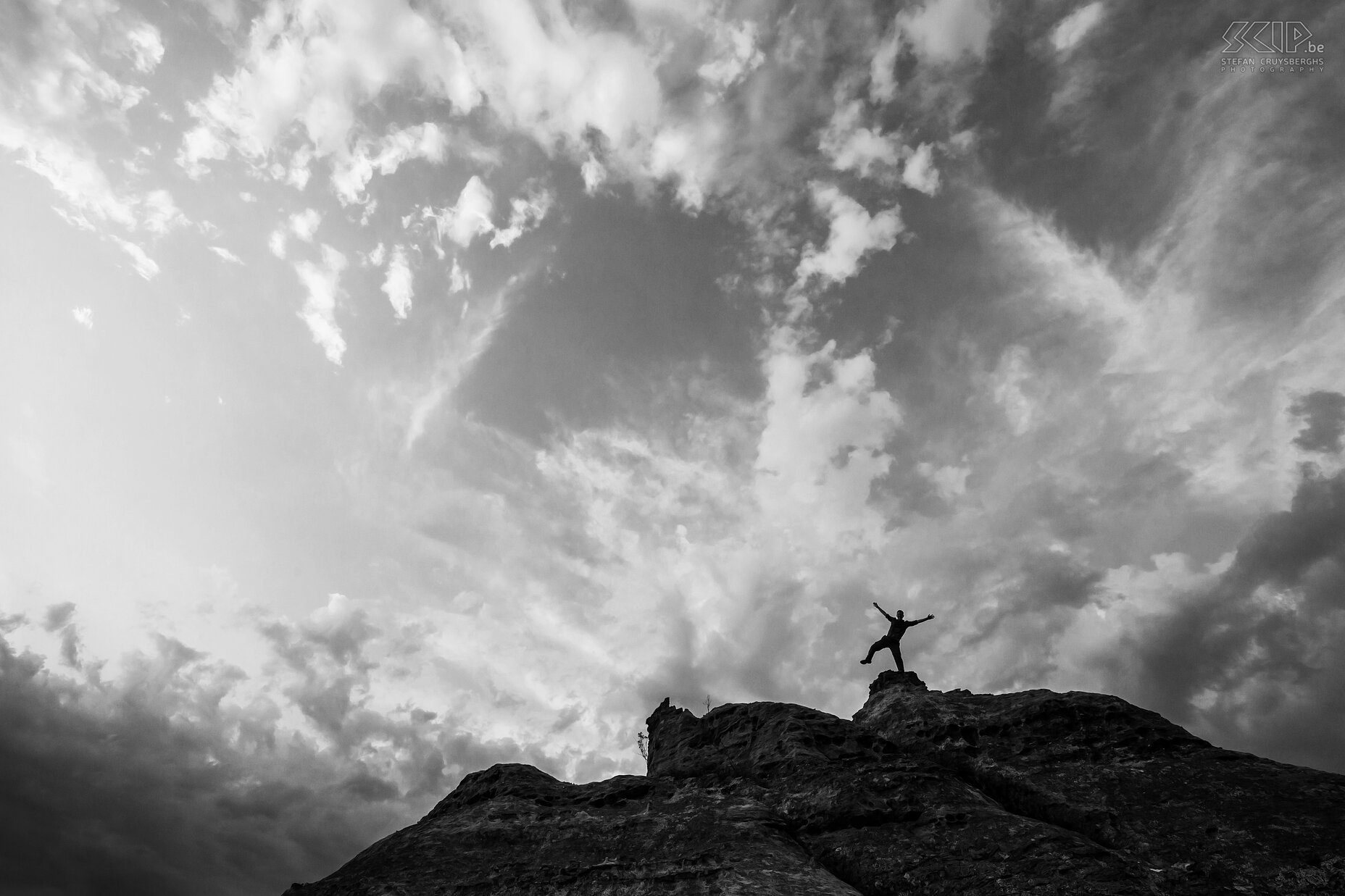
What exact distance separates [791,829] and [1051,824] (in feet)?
33.9

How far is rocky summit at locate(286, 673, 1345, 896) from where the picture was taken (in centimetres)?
2217

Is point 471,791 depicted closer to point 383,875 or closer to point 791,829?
point 383,875

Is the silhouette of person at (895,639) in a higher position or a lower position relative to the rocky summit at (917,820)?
higher

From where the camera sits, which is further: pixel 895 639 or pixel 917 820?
pixel 895 639

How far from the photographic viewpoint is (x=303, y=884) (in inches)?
1053

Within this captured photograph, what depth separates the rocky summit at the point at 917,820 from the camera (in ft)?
72.7

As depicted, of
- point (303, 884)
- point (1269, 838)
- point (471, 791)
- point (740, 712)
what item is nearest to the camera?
point (1269, 838)

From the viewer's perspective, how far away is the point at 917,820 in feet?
87.9

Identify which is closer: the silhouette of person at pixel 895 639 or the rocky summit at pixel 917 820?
the rocky summit at pixel 917 820

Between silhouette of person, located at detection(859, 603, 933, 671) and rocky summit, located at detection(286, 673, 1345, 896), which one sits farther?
silhouette of person, located at detection(859, 603, 933, 671)

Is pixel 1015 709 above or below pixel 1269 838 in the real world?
above

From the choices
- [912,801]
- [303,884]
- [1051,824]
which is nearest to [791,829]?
[912,801]

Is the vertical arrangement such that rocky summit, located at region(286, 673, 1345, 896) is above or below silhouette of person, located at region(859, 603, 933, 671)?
below

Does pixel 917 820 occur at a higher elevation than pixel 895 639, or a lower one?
lower
